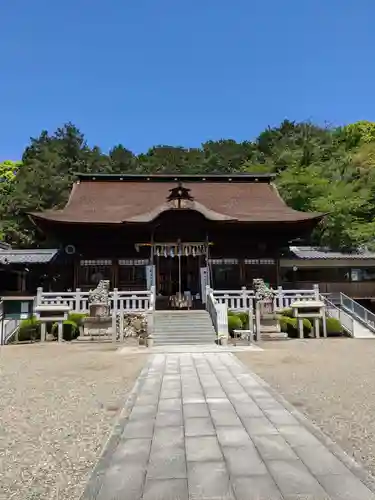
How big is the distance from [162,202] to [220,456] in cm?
2095

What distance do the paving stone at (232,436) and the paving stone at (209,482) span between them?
57 cm

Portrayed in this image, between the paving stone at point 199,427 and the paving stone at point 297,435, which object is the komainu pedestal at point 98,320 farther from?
the paving stone at point 297,435

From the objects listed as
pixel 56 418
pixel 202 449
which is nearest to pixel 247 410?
pixel 202 449

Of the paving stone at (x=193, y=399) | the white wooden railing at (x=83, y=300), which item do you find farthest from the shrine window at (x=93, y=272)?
the paving stone at (x=193, y=399)

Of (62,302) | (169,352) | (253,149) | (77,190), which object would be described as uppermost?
(253,149)

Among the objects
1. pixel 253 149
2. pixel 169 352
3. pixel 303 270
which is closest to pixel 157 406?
pixel 169 352

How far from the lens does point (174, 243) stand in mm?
20141

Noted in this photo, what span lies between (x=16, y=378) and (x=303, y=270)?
62.2ft

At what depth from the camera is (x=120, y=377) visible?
8.40 m

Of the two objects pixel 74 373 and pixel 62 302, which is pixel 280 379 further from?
pixel 62 302

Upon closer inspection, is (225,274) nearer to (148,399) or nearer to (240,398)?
(240,398)

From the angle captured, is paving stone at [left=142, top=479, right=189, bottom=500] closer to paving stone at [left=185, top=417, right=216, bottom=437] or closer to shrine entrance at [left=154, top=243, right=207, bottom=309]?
paving stone at [left=185, top=417, right=216, bottom=437]

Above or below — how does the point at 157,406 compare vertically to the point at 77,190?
below

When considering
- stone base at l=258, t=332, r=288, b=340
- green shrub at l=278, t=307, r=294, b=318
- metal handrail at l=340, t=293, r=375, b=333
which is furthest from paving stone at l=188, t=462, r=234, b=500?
metal handrail at l=340, t=293, r=375, b=333
